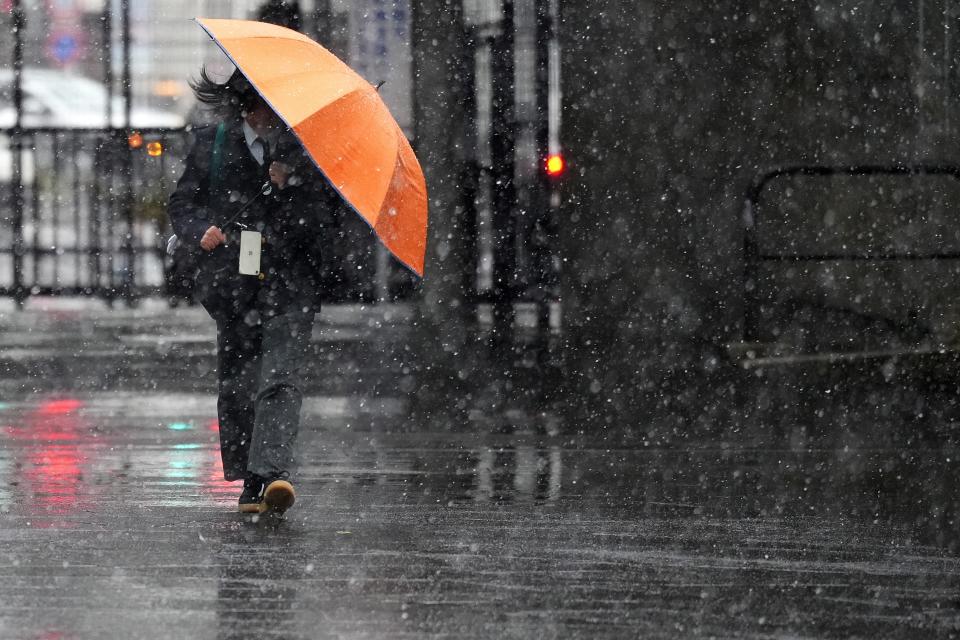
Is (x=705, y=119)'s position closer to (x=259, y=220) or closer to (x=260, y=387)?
(x=259, y=220)

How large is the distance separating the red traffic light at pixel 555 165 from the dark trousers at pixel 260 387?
6027 millimetres

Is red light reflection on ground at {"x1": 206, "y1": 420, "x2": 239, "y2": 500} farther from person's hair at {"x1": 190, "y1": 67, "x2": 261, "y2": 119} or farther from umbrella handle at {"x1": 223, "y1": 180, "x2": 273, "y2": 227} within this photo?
person's hair at {"x1": 190, "y1": 67, "x2": 261, "y2": 119}

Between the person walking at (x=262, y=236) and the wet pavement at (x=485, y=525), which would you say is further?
the person walking at (x=262, y=236)

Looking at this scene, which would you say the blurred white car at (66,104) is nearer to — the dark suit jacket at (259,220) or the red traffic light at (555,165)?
the red traffic light at (555,165)

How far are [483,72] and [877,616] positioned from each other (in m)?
9.88

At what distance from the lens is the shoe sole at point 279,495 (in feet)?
20.7

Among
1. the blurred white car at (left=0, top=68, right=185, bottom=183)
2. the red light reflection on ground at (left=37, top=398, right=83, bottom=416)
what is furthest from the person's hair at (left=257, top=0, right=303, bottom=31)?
the red light reflection on ground at (left=37, top=398, right=83, bottom=416)

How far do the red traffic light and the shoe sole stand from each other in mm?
6439

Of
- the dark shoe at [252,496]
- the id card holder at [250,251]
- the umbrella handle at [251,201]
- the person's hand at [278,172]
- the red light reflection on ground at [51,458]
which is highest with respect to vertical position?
the person's hand at [278,172]

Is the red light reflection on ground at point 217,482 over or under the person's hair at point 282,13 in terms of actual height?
under

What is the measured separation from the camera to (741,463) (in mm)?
8117

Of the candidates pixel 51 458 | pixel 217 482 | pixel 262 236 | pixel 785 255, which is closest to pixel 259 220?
pixel 262 236

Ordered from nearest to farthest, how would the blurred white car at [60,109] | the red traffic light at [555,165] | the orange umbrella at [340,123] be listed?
1. the orange umbrella at [340,123]
2. the red traffic light at [555,165]
3. the blurred white car at [60,109]

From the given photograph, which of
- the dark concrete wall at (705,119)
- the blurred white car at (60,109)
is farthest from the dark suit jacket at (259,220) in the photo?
the blurred white car at (60,109)
